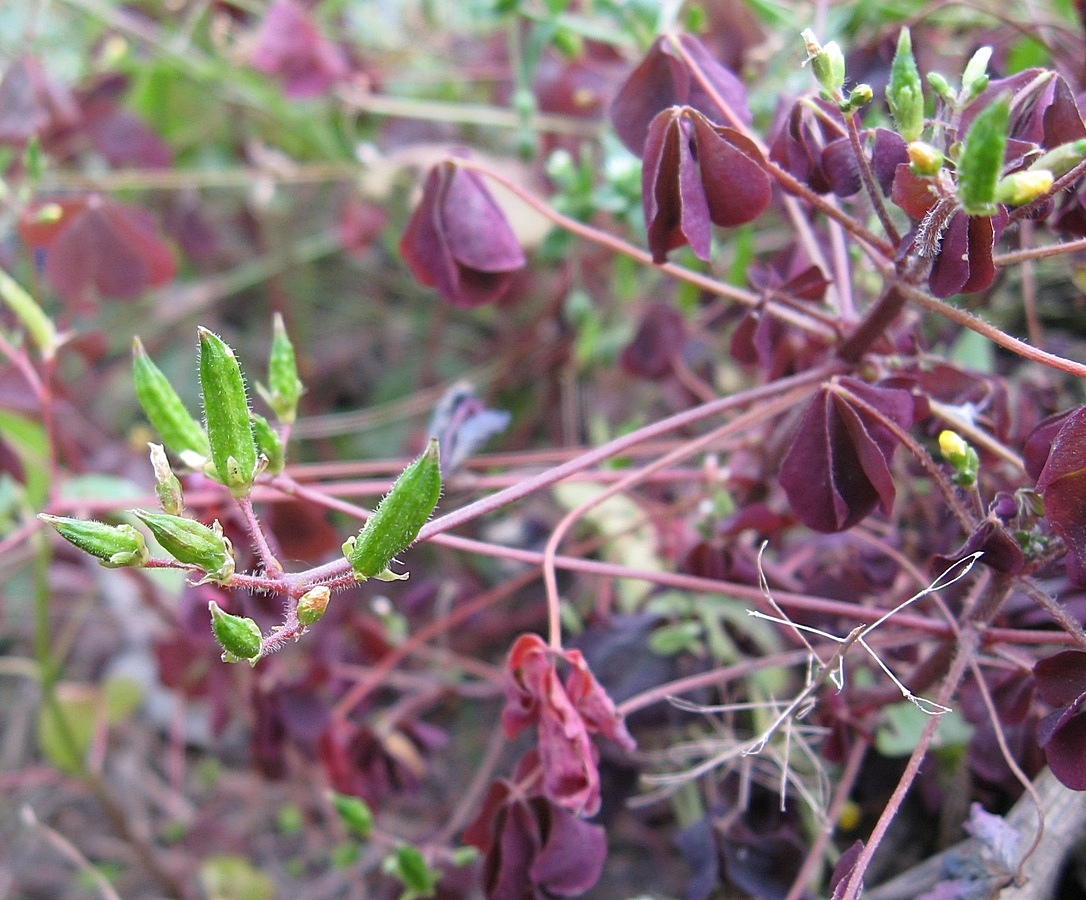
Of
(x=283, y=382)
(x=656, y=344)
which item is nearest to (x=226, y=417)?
(x=283, y=382)

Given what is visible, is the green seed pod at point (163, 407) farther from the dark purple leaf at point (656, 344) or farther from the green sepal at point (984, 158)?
the dark purple leaf at point (656, 344)

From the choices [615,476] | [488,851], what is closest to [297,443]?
[615,476]

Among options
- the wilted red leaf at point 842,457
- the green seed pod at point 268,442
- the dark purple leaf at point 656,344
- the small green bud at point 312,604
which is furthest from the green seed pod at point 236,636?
the dark purple leaf at point 656,344

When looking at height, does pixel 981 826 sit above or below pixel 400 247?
below

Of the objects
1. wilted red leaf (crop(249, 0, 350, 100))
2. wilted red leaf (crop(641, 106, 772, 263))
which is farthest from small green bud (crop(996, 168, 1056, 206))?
wilted red leaf (crop(249, 0, 350, 100))

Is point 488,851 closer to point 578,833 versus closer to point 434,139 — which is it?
point 578,833

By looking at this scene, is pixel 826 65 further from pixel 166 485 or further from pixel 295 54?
pixel 295 54

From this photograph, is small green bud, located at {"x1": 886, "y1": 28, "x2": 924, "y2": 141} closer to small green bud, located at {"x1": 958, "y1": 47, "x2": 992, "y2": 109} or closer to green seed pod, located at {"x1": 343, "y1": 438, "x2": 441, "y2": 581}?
small green bud, located at {"x1": 958, "y1": 47, "x2": 992, "y2": 109}
